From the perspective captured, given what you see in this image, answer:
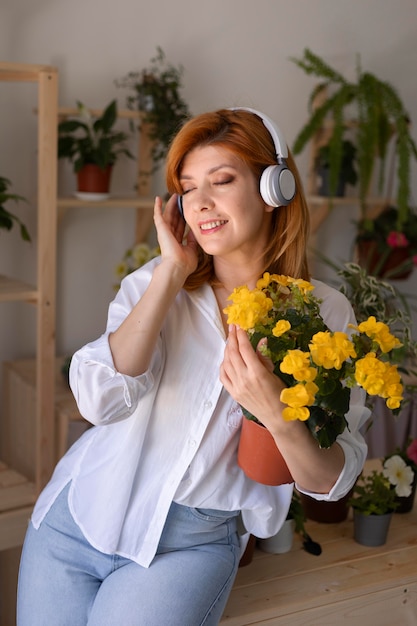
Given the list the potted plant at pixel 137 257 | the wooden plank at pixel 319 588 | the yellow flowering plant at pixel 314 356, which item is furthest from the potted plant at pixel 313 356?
the potted plant at pixel 137 257

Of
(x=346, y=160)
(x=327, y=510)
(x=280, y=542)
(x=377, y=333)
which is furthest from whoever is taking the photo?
(x=346, y=160)

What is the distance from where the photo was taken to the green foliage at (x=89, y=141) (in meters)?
2.67

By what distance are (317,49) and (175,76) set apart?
82 cm

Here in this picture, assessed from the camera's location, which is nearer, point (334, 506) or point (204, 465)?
point (204, 465)

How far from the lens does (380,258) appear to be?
3.43m

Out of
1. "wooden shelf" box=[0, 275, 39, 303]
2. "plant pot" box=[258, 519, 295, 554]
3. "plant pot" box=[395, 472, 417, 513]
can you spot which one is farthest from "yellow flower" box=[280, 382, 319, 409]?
"wooden shelf" box=[0, 275, 39, 303]

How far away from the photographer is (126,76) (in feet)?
9.55

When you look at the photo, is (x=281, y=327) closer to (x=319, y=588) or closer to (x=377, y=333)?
(x=377, y=333)

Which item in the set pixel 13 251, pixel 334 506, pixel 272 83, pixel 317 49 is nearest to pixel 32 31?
pixel 13 251

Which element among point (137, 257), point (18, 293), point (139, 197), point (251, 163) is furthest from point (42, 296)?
point (251, 163)

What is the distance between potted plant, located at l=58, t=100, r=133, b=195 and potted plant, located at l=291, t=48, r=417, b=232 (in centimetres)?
81

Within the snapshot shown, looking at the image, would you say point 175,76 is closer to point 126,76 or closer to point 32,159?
point 126,76

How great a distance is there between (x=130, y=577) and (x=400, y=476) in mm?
752

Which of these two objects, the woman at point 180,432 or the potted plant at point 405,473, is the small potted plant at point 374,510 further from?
the woman at point 180,432
